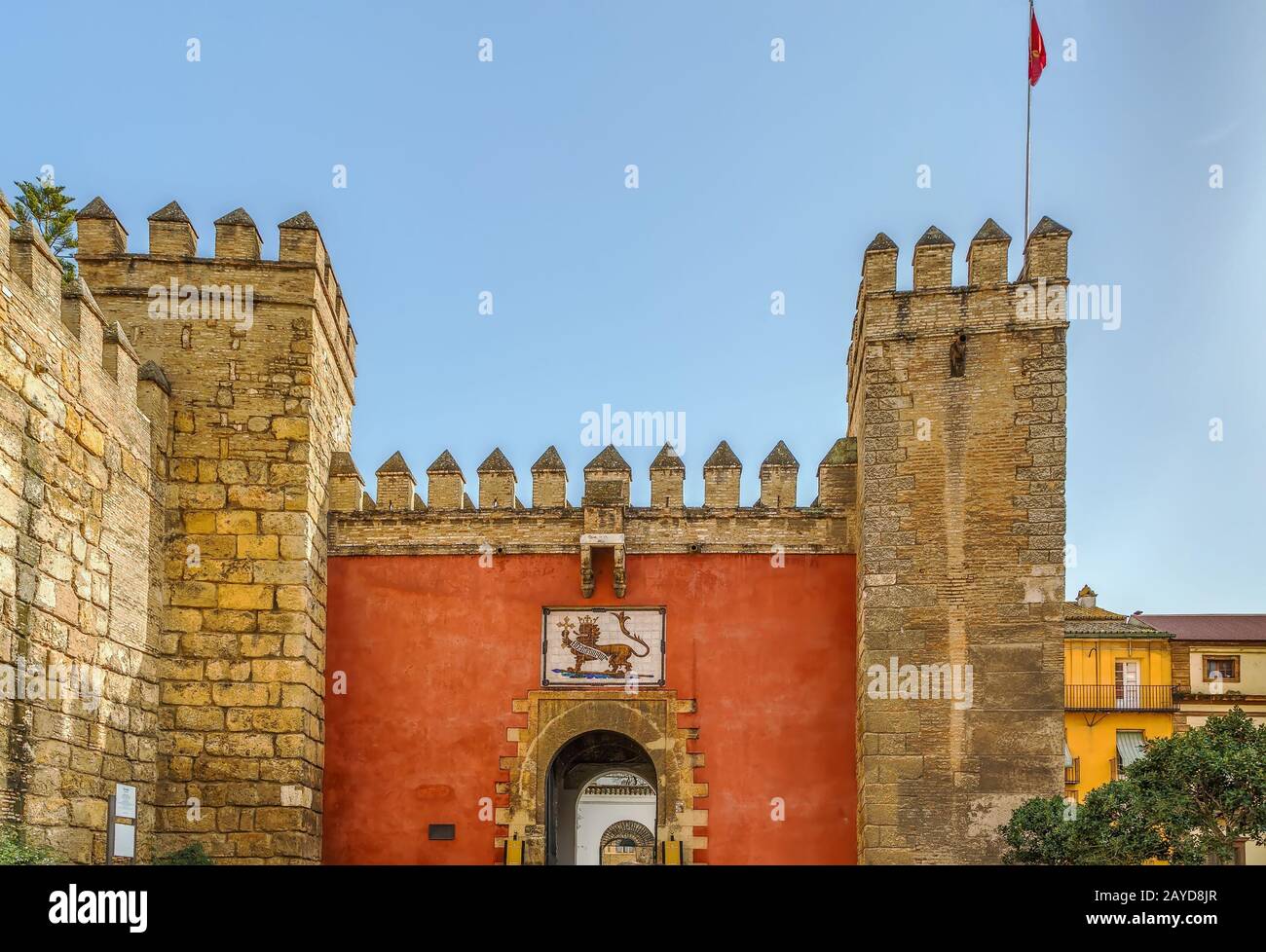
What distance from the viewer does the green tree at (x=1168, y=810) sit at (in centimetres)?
1080

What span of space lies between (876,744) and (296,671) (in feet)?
18.9

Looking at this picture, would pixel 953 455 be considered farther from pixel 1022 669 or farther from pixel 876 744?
pixel 876 744

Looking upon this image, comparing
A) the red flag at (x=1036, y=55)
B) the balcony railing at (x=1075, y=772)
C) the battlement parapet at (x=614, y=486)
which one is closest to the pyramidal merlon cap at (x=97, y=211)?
the battlement parapet at (x=614, y=486)

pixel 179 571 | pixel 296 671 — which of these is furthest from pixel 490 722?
pixel 179 571

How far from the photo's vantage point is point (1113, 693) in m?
28.4

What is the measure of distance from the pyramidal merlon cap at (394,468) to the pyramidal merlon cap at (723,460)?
3.45m

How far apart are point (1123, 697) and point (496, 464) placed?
1960 centimetres

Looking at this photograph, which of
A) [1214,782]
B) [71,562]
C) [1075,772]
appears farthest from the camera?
[1075,772]

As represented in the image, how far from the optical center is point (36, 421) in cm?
969

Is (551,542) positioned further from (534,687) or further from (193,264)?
(193,264)

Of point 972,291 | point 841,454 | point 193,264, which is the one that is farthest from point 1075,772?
point 193,264

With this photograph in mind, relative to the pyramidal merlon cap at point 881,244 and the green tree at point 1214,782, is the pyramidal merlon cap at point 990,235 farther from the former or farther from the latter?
the green tree at point 1214,782

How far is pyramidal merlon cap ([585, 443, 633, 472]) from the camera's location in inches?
555

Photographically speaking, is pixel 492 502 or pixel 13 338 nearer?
pixel 13 338
